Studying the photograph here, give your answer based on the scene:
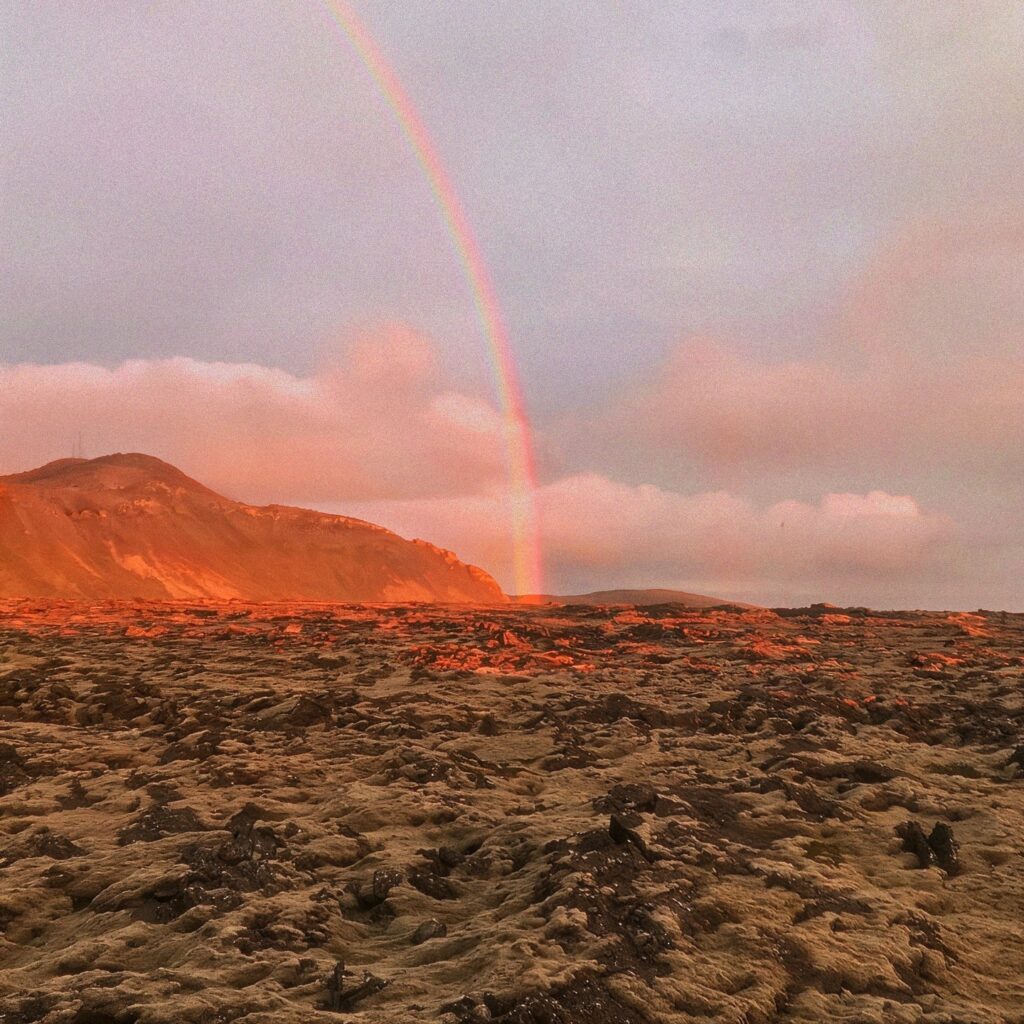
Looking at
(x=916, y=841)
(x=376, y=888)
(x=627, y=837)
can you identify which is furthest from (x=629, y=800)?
(x=376, y=888)

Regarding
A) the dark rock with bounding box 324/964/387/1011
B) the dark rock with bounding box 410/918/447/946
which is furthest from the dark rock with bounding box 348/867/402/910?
the dark rock with bounding box 324/964/387/1011

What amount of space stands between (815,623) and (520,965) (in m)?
32.6

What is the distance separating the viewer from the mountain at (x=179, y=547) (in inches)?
4840

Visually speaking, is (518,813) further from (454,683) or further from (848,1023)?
(454,683)

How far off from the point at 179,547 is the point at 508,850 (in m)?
150

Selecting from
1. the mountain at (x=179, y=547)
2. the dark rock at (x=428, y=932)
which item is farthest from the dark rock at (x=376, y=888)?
the mountain at (x=179, y=547)

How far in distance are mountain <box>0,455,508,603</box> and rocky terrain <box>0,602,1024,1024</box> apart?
10528cm

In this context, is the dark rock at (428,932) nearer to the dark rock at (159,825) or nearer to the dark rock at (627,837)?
the dark rock at (627,837)

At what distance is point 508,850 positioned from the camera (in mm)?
8406

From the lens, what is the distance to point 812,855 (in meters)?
8.63

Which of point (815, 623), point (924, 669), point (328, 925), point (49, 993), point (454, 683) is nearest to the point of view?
point (49, 993)

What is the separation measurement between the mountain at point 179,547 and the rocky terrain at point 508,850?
105 m

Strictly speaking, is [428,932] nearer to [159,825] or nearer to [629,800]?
[629,800]

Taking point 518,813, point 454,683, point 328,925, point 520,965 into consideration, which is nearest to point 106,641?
point 454,683
